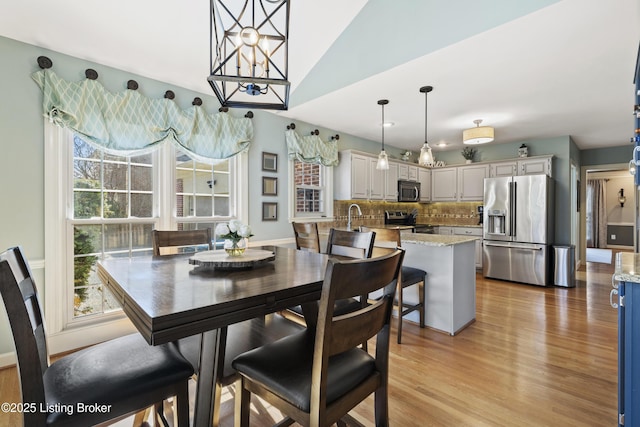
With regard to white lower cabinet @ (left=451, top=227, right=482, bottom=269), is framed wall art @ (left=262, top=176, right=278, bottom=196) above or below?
above

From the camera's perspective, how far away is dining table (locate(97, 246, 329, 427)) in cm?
92

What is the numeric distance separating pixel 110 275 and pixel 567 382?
114 inches

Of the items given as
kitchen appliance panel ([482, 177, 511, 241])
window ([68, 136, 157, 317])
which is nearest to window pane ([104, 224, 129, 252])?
window ([68, 136, 157, 317])

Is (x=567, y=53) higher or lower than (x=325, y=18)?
lower

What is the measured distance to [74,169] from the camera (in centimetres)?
264

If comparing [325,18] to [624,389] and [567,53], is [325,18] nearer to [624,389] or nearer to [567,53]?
[567,53]

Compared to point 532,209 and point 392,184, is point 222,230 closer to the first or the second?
point 392,184

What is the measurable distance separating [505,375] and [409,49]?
268 centimetres

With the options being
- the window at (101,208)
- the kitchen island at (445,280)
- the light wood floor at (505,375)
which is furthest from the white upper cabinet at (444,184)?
the window at (101,208)

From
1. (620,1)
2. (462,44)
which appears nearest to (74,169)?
(462,44)

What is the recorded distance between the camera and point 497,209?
5082mm

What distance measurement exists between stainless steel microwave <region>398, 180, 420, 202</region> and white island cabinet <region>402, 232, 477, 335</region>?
253cm

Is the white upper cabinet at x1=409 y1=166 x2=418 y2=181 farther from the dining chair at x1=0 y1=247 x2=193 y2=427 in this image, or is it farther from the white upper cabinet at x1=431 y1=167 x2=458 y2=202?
the dining chair at x1=0 y1=247 x2=193 y2=427

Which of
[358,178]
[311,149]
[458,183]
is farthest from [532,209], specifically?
[311,149]
